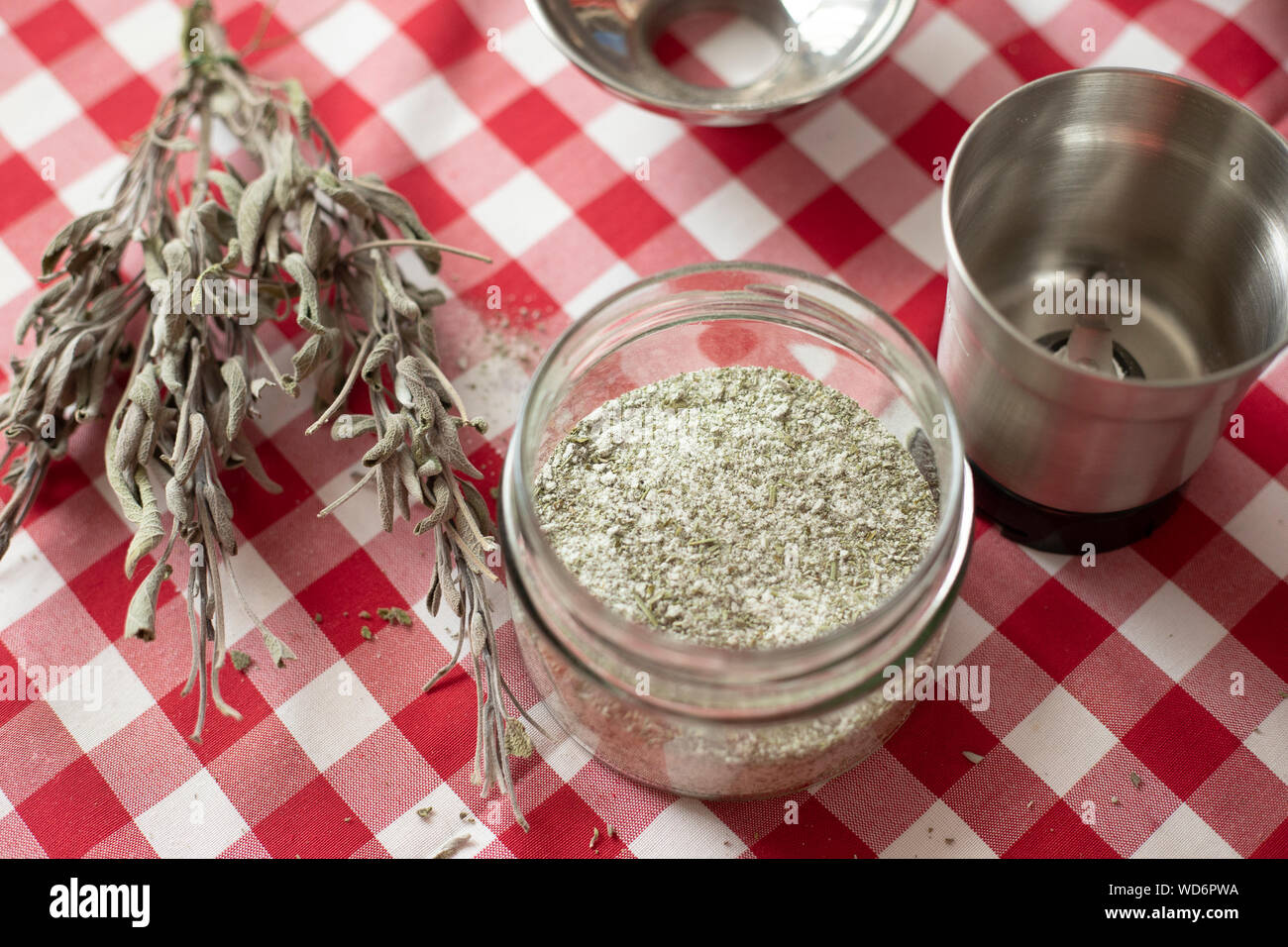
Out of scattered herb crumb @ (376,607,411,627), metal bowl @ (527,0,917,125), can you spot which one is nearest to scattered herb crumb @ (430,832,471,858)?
scattered herb crumb @ (376,607,411,627)

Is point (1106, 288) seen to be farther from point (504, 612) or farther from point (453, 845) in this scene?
point (453, 845)

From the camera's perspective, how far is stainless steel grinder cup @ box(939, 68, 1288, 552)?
69cm

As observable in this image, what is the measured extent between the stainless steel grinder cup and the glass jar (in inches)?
2.4

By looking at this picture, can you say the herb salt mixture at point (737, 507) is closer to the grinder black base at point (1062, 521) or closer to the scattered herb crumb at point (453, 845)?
the grinder black base at point (1062, 521)

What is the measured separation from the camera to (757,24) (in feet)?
3.34

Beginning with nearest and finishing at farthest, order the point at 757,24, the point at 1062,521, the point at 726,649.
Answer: the point at 726,649 → the point at 1062,521 → the point at 757,24

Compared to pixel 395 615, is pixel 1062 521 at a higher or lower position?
lower

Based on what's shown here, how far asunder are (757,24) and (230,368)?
56 centimetres

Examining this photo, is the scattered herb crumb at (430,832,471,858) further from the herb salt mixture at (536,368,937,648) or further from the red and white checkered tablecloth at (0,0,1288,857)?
the herb salt mixture at (536,368,937,648)

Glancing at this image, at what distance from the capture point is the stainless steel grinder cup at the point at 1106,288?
692 mm

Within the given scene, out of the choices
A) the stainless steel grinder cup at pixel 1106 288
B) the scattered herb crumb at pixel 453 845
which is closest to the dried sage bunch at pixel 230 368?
the scattered herb crumb at pixel 453 845

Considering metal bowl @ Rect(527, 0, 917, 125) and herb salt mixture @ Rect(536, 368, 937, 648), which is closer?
herb salt mixture @ Rect(536, 368, 937, 648)

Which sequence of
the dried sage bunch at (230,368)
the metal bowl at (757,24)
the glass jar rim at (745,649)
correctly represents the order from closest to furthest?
1. the glass jar rim at (745,649)
2. the dried sage bunch at (230,368)
3. the metal bowl at (757,24)

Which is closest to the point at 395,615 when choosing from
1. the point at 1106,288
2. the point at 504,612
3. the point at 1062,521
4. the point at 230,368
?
the point at 504,612
